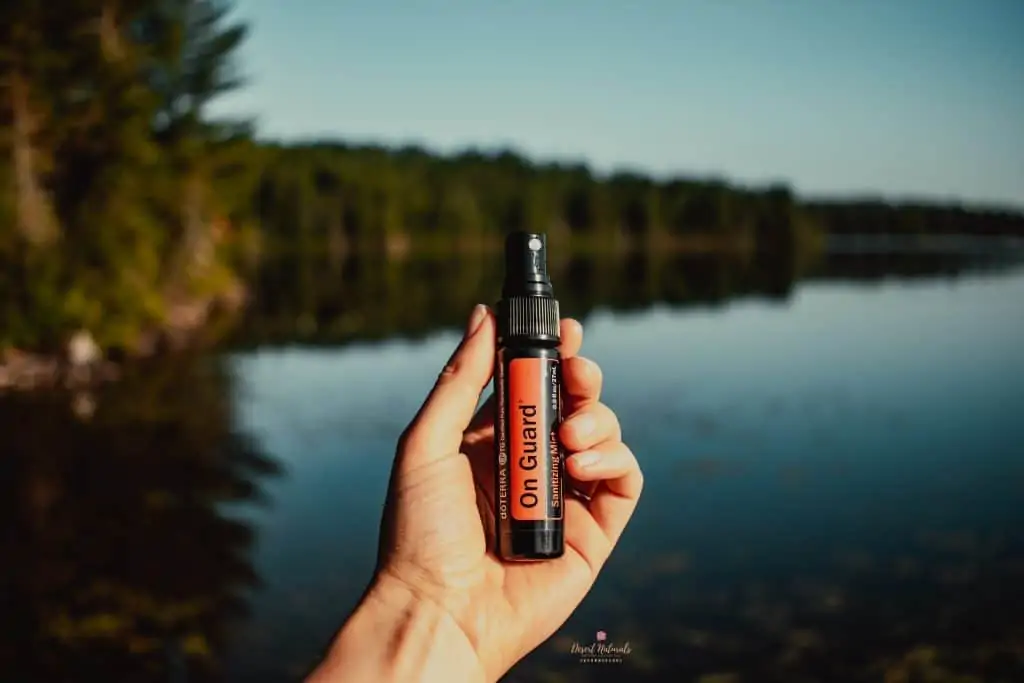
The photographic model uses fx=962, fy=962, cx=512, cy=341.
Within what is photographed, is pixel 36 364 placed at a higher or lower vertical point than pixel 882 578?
higher

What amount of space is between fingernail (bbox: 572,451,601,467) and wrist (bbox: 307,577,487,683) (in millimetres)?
572

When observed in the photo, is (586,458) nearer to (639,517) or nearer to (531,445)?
(531,445)

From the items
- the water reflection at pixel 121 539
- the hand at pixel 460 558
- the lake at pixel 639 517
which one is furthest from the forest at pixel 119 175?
the hand at pixel 460 558

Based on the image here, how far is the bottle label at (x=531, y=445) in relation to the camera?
276cm

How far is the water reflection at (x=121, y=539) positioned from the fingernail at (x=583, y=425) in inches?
223

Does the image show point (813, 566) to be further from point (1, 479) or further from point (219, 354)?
point (219, 354)

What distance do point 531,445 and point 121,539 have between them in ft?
28.6

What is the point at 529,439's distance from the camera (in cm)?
277

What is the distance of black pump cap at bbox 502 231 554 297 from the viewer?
280 cm

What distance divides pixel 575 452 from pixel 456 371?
0.42 meters

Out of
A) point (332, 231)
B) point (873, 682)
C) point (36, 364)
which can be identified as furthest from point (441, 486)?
point (332, 231)

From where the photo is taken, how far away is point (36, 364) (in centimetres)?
1941

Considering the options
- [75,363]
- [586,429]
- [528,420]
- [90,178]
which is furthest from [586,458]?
[90,178]

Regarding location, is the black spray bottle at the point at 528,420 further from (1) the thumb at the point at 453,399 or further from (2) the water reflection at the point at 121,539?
(2) the water reflection at the point at 121,539
